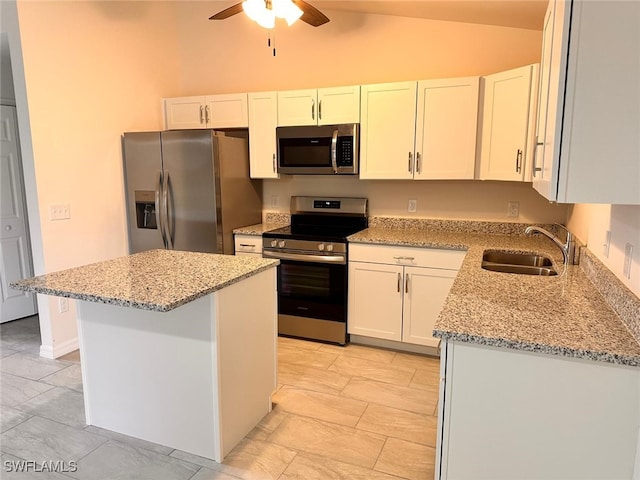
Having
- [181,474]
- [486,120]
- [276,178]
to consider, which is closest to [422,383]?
[181,474]

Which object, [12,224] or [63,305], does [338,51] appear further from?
[12,224]

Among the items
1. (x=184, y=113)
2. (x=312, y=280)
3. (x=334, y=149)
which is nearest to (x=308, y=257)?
(x=312, y=280)

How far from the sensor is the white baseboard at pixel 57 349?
131 inches

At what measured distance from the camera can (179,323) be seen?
81.5 inches

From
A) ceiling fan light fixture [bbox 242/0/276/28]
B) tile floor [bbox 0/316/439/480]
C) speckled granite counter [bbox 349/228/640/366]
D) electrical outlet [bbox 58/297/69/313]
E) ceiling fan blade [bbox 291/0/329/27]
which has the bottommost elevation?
tile floor [bbox 0/316/439/480]

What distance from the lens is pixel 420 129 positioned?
129 inches

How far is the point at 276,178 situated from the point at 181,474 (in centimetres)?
261

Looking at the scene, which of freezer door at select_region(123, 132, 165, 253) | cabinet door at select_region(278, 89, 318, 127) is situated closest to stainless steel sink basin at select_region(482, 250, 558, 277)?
cabinet door at select_region(278, 89, 318, 127)

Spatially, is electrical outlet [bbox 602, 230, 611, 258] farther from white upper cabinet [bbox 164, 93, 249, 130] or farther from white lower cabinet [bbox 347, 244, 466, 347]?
white upper cabinet [bbox 164, 93, 249, 130]

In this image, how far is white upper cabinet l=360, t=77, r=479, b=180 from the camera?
3137 millimetres

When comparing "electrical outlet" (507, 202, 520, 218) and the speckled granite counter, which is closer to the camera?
the speckled granite counter

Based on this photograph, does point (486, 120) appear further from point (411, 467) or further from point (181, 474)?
point (181, 474)

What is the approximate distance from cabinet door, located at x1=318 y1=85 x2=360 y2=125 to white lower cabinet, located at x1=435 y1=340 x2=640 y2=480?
2412mm

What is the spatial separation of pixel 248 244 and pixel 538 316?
2597 millimetres
